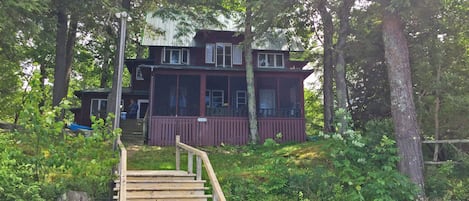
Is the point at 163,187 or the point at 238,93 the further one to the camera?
the point at 238,93

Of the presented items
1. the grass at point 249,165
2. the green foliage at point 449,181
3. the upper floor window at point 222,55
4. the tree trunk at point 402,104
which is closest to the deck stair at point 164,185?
the grass at point 249,165

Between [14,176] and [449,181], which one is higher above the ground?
[14,176]

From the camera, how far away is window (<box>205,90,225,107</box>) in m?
21.1

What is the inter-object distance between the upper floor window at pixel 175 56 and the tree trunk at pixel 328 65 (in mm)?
7855

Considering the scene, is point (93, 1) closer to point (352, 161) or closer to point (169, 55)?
point (169, 55)

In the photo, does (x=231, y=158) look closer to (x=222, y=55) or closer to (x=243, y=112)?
(x=243, y=112)

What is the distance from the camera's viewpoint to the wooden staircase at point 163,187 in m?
7.39

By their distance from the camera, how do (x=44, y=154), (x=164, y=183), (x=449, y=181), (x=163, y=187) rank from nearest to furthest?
(x=44, y=154), (x=163, y=187), (x=164, y=183), (x=449, y=181)

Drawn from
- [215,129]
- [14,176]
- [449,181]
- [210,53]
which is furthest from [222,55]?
[14,176]

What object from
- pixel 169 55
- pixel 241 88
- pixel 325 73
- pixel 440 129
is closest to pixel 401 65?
pixel 440 129

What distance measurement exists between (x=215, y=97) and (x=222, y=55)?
8.71ft

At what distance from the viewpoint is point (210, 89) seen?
21.1m

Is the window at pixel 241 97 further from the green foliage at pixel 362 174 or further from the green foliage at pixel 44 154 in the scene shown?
the green foliage at pixel 44 154

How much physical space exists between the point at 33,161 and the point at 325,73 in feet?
48.2
